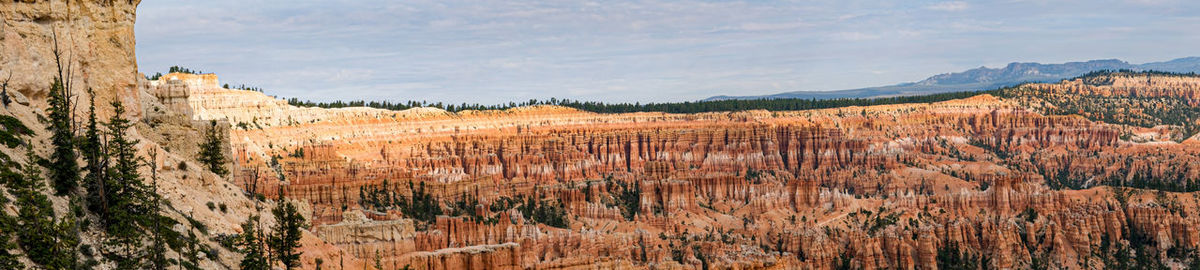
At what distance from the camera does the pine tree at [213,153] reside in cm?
5153

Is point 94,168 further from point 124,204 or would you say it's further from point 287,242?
point 287,242

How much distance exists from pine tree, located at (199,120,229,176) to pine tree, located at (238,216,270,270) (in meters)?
9.64

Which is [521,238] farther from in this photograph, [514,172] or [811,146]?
[811,146]

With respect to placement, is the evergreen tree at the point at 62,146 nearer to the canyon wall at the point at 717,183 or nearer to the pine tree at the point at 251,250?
the pine tree at the point at 251,250

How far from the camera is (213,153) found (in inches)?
2046

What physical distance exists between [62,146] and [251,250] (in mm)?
6907

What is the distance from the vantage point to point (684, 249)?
91812 millimetres

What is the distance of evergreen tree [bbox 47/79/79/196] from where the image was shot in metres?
35.6

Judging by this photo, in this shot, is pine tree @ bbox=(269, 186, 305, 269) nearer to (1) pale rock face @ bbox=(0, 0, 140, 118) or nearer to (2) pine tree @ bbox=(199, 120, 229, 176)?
(1) pale rock face @ bbox=(0, 0, 140, 118)

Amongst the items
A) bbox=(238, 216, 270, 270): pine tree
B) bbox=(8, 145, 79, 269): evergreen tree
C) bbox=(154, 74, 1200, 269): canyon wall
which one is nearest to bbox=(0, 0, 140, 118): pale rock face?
bbox=(238, 216, 270, 270): pine tree

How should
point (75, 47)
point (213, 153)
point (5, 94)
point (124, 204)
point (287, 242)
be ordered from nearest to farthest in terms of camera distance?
point (124, 204)
point (5, 94)
point (287, 242)
point (75, 47)
point (213, 153)

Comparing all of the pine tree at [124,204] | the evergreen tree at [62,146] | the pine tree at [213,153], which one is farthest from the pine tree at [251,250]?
the pine tree at [213,153]

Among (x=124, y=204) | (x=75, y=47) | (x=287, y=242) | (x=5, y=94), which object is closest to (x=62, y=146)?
(x=124, y=204)

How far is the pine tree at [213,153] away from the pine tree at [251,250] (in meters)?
9.64
